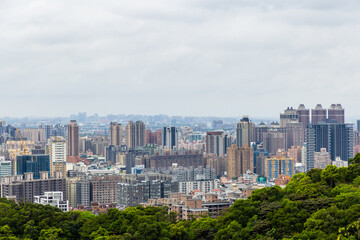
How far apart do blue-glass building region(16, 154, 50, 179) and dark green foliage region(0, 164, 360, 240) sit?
25.7 metres

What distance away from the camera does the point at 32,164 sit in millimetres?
40094

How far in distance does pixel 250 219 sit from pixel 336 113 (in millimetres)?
67319

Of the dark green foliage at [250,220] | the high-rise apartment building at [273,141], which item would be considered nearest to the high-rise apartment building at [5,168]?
the dark green foliage at [250,220]

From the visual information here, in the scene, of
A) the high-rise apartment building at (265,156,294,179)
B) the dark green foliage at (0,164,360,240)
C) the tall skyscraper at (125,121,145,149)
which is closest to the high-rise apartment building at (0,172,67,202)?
the dark green foliage at (0,164,360,240)

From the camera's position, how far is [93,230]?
1296 centimetres

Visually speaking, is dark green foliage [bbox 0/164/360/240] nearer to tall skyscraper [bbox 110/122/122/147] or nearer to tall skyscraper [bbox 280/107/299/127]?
tall skyscraper [bbox 110/122/122/147]

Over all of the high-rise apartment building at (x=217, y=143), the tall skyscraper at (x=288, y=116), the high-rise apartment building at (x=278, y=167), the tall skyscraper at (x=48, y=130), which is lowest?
the high-rise apartment building at (x=278, y=167)

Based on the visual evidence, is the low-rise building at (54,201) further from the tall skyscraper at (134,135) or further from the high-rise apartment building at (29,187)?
the tall skyscraper at (134,135)

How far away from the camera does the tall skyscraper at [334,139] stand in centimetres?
6109

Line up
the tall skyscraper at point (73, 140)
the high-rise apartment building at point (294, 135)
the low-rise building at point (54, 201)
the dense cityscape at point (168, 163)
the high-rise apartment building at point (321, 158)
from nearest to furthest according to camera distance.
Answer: the low-rise building at point (54, 201) → the dense cityscape at point (168, 163) → the high-rise apartment building at point (321, 158) → the tall skyscraper at point (73, 140) → the high-rise apartment building at point (294, 135)

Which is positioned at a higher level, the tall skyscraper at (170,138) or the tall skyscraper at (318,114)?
the tall skyscraper at (318,114)

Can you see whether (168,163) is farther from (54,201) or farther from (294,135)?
(54,201)

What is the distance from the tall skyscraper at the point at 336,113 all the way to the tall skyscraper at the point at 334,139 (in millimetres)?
14038

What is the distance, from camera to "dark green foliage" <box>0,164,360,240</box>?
36.3 ft
